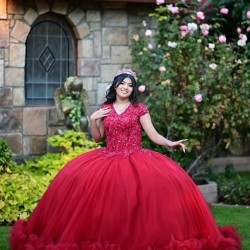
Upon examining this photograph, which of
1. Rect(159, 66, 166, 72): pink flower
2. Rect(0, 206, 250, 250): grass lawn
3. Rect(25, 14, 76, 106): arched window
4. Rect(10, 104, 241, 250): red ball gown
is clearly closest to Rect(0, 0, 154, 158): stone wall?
Rect(25, 14, 76, 106): arched window

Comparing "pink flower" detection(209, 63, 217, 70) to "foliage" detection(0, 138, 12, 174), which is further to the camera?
"pink flower" detection(209, 63, 217, 70)

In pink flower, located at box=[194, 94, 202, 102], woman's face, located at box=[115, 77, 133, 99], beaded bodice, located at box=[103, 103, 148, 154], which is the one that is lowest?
beaded bodice, located at box=[103, 103, 148, 154]

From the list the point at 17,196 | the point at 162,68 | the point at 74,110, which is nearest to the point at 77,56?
the point at 74,110

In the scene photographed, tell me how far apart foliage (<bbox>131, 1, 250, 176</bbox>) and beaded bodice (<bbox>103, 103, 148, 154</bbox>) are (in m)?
3.33

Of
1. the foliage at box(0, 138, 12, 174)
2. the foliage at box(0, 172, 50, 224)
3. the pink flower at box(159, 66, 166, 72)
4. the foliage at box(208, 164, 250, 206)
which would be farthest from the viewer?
the foliage at box(208, 164, 250, 206)

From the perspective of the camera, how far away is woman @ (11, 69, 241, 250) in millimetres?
5762

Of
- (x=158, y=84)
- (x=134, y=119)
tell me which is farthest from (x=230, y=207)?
(x=134, y=119)

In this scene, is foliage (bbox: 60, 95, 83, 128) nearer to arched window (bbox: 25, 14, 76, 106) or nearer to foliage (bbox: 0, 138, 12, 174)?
arched window (bbox: 25, 14, 76, 106)

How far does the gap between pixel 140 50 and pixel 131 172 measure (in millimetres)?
4673

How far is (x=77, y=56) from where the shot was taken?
34.8 feet

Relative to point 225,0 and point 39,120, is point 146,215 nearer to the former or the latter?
point 39,120

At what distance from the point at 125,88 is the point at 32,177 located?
8.86ft

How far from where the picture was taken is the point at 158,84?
1018 cm

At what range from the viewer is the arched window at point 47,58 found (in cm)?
1041
